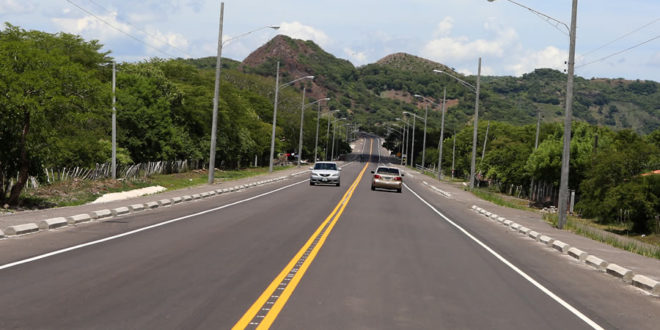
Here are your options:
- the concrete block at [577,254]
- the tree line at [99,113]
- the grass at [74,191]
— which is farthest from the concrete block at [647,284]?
the grass at [74,191]

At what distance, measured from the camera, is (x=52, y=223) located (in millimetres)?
16547

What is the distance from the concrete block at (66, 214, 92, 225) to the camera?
1783cm

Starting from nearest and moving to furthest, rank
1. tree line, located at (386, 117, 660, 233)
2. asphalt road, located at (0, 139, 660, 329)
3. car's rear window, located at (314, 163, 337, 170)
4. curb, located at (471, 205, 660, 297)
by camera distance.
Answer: asphalt road, located at (0, 139, 660, 329)
curb, located at (471, 205, 660, 297)
tree line, located at (386, 117, 660, 233)
car's rear window, located at (314, 163, 337, 170)

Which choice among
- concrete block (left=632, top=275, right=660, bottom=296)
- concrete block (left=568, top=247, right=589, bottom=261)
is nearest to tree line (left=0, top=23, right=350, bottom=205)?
concrete block (left=568, top=247, right=589, bottom=261)

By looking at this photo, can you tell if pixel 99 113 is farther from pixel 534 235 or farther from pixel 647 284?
pixel 647 284

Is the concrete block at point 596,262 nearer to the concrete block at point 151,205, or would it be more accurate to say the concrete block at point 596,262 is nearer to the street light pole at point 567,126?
the street light pole at point 567,126

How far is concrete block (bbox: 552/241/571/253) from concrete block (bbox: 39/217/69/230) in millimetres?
12931

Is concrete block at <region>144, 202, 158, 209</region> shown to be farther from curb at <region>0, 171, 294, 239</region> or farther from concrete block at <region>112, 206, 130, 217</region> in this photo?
concrete block at <region>112, 206, 130, 217</region>

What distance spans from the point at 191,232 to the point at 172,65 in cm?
6596

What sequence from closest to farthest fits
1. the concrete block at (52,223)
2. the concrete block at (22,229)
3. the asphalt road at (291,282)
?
the asphalt road at (291,282) < the concrete block at (22,229) < the concrete block at (52,223)

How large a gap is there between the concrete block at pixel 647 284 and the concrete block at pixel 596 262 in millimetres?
1931

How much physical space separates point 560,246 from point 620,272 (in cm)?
449

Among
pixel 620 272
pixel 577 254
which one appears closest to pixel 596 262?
pixel 577 254

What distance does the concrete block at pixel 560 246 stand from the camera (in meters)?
17.6
